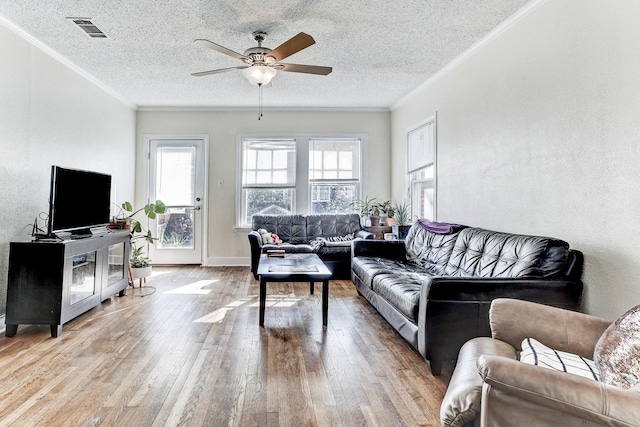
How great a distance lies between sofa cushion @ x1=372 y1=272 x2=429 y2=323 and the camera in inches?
104

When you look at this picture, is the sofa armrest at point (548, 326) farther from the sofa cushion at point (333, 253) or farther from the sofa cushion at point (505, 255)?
the sofa cushion at point (333, 253)

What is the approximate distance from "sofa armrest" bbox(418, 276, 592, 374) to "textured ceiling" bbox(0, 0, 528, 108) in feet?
7.03

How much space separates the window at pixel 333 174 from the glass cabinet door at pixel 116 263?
3062 millimetres

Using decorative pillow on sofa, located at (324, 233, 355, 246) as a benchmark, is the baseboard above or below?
below

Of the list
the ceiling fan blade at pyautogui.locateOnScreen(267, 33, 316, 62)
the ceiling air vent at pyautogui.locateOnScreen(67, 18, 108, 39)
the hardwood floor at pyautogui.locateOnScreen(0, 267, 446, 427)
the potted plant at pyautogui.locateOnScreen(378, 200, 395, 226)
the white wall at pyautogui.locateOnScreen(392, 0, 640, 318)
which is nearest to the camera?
the hardwood floor at pyautogui.locateOnScreen(0, 267, 446, 427)

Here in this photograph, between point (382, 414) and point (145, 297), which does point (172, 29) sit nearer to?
point (145, 297)

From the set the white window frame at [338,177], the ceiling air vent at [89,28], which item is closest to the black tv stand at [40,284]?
A: the ceiling air vent at [89,28]

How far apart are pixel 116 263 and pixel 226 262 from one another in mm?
2273

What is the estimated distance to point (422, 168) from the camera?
5289 mm

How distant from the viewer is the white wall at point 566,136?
221cm

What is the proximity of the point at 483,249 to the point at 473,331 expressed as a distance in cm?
92

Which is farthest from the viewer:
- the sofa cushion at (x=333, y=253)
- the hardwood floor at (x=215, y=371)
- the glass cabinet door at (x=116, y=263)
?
the sofa cushion at (x=333, y=253)

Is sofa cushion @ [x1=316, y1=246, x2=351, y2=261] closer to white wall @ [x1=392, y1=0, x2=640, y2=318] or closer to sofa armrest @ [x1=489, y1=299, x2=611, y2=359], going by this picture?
white wall @ [x1=392, y1=0, x2=640, y2=318]

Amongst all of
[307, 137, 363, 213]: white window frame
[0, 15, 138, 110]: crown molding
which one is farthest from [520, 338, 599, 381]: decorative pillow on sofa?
[307, 137, 363, 213]: white window frame
